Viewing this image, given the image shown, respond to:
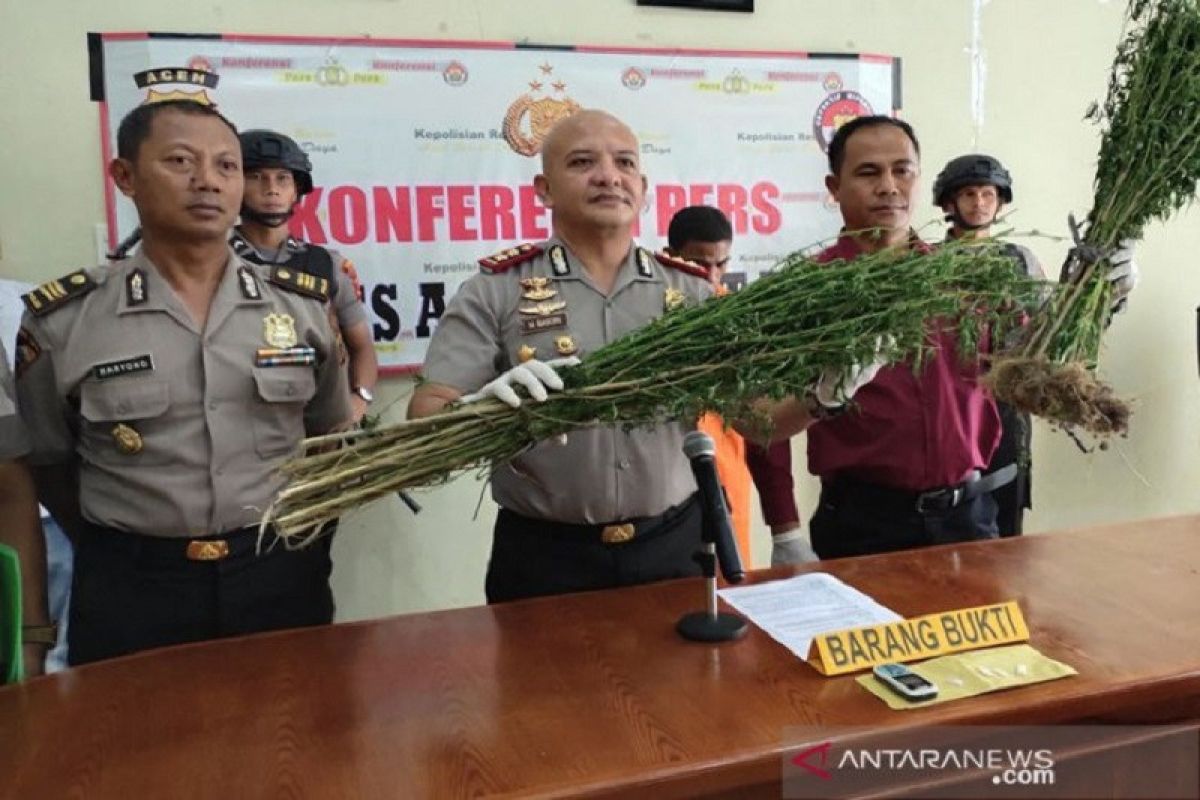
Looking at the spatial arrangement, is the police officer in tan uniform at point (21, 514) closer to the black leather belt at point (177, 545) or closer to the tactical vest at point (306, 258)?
the black leather belt at point (177, 545)

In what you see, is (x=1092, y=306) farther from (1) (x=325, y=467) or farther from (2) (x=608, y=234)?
(1) (x=325, y=467)

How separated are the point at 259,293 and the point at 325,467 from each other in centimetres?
62

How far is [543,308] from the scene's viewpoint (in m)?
1.85

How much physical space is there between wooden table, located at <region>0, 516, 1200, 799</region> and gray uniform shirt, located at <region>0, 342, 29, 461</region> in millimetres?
506

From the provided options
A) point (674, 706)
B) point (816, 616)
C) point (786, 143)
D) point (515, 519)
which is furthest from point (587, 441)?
point (786, 143)

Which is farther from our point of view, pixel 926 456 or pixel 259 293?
pixel 926 456

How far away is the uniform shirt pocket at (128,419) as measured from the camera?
1.67 metres

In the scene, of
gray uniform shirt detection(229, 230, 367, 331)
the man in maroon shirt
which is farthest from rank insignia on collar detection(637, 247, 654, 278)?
gray uniform shirt detection(229, 230, 367, 331)

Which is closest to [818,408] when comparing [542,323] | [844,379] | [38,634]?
[844,379]

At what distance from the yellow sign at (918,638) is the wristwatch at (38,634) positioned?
1.26 m

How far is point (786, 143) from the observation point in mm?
3320

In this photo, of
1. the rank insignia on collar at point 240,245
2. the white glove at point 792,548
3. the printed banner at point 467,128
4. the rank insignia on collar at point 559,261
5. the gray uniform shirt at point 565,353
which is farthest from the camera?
the printed banner at point 467,128

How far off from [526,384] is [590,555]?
543 millimetres

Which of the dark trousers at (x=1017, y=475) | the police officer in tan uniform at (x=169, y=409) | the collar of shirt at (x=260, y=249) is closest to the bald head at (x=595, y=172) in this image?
the police officer in tan uniform at (x=169, y=409)
